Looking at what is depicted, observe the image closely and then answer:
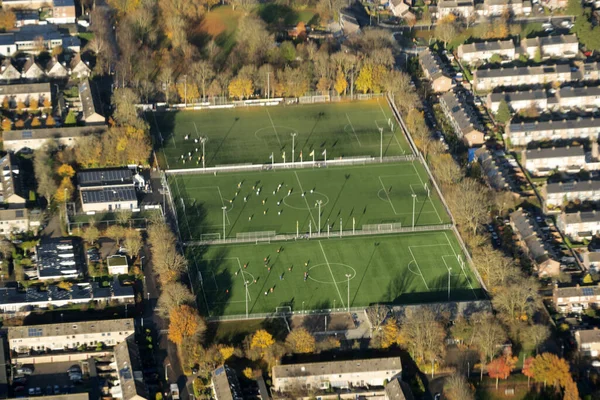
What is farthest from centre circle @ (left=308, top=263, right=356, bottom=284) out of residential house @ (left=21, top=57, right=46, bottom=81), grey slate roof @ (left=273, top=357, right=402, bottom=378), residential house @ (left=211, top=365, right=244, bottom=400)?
residential house @ (left=21, top=57, right=46, bottom=81)

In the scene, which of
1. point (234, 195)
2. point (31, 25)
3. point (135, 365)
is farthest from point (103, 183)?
point (31, 25)

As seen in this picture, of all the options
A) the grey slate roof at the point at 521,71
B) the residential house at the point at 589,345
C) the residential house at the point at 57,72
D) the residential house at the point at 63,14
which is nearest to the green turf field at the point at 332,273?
the residential house at the point at 589,345

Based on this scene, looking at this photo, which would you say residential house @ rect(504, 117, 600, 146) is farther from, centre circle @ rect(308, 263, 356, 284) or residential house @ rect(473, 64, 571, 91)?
centre circle @ rect(308, 263, 356, 284)

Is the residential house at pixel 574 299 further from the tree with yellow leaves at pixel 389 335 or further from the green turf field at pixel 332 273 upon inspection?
the tree with yellow leaves at pixel 389 335

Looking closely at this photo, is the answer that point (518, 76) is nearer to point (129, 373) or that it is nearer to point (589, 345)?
point (589, 345)

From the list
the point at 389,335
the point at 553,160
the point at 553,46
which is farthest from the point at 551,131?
the point at 389,335
